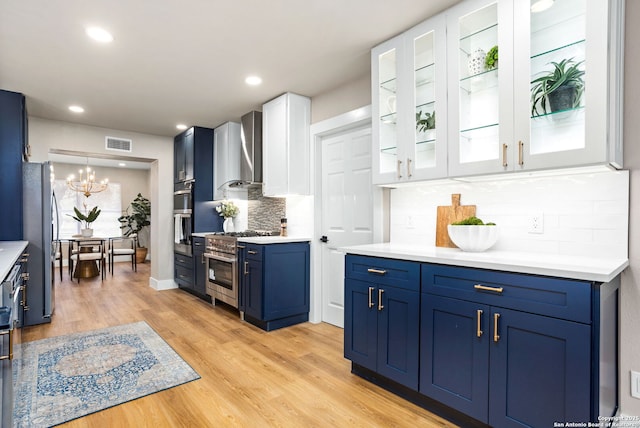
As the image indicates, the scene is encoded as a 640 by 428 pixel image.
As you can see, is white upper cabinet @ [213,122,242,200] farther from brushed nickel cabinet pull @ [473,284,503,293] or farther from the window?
the window

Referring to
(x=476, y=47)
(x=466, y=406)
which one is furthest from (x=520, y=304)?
(x=476, y=47)

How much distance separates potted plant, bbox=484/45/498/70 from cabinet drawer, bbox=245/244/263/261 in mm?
2472

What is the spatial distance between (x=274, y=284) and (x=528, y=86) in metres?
2.70

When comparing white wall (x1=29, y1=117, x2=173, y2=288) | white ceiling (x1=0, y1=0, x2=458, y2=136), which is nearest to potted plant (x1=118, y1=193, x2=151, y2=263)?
white wall (x1=29, y1=117, x2=173, y2=288)

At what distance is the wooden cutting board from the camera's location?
2.36 m

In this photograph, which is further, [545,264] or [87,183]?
[87,183]

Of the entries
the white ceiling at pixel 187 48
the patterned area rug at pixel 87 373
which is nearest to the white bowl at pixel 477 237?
the white ceiling at pixel 187 48

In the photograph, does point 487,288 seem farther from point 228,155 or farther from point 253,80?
point 228,155

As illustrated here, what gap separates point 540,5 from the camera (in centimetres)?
180

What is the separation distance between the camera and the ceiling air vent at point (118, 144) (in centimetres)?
511

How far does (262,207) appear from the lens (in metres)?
4.75

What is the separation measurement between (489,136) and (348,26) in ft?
4.13

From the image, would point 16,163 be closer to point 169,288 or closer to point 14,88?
point 14,88

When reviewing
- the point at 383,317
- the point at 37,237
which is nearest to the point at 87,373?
the point at 37,237
